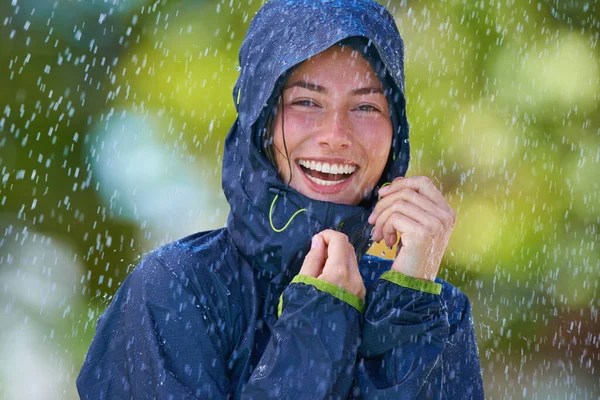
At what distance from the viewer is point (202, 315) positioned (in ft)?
8.89

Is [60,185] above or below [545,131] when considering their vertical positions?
below

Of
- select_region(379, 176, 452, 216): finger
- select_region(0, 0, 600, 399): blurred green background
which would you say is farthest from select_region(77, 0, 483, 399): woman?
select_region(0, 0, 600, 399): blurred green background

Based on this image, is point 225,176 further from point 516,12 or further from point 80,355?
point 516,12

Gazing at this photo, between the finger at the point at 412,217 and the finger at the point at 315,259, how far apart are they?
26 centimetres

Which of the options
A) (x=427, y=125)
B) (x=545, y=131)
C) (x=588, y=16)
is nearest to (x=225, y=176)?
(x=427, y=125)

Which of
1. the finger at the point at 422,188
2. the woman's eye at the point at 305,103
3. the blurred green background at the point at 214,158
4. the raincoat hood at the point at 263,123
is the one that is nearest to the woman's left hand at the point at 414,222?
the finger at the point at 422,188

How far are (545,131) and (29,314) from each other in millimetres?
4787

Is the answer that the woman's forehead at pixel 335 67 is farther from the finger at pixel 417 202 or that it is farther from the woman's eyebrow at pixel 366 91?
the finger at pixel 417 202

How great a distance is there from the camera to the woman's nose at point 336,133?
2926 mm

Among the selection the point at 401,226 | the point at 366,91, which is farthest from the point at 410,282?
the point at 366,91

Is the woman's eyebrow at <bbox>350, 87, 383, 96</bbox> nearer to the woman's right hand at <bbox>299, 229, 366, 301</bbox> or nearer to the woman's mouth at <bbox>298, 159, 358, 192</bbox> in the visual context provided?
the woman's mouth at <bbox>298, 159, 358, 192</bbox>

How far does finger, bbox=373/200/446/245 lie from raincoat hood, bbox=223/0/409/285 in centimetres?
12

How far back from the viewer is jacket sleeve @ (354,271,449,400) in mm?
2648

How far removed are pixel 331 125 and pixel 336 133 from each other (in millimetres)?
37
